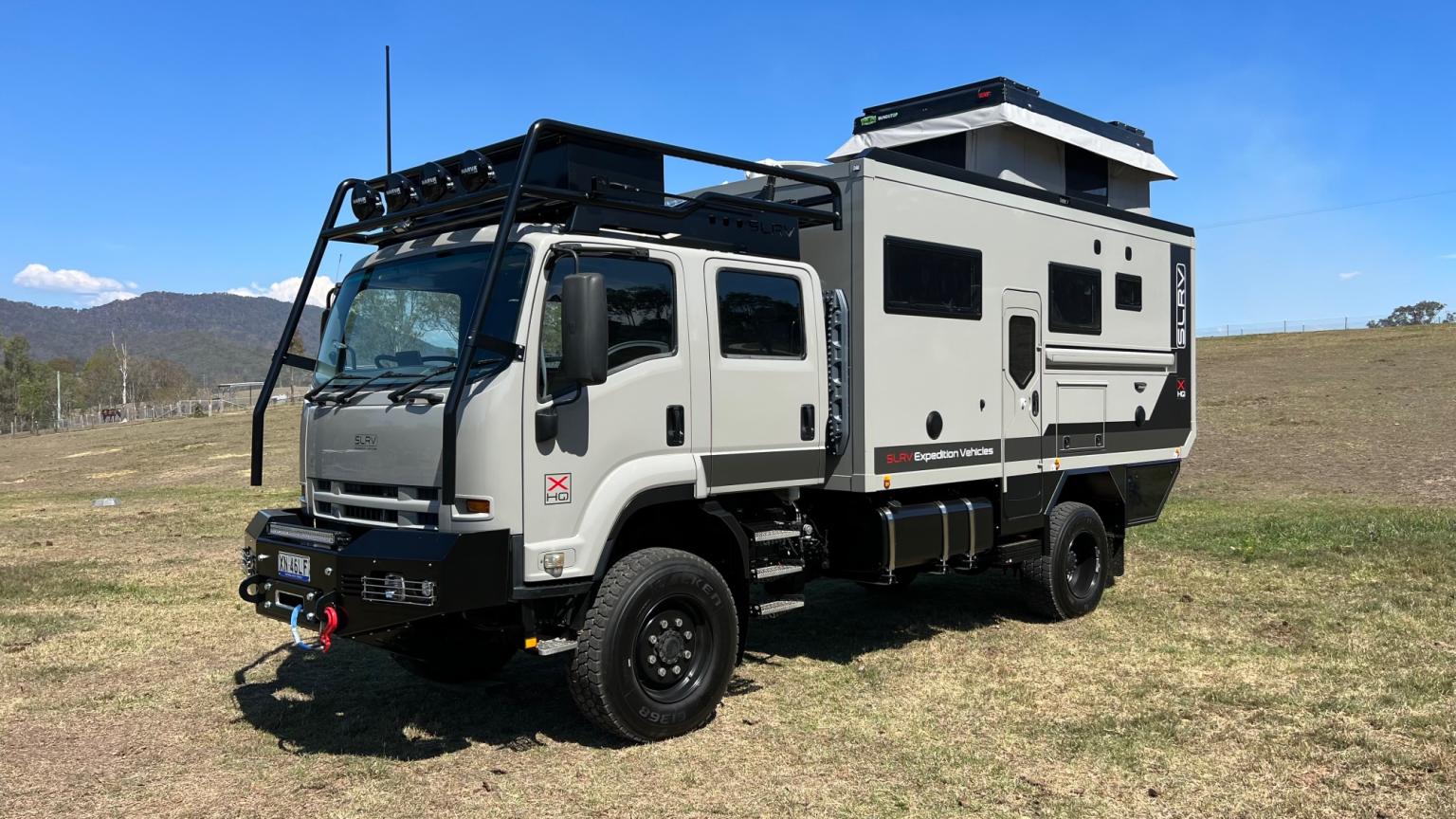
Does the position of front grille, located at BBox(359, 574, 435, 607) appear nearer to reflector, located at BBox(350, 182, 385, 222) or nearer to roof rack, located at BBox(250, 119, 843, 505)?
roof rack, located at BBox(250, 119, 843, 505)

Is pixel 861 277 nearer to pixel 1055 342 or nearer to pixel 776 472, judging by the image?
pixel 776 472

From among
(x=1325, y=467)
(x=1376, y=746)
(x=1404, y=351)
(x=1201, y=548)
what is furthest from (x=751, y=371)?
(x=1404, y=351)

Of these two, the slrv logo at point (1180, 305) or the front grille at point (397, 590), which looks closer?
the front grille at point (397, 590)

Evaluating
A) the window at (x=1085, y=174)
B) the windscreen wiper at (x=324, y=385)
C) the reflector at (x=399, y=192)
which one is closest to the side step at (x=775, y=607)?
the windscreen wiper at (x=324, y=385)

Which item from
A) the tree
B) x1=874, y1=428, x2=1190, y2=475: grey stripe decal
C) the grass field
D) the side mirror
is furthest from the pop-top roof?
the tree

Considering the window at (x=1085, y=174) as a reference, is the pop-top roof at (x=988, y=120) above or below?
above

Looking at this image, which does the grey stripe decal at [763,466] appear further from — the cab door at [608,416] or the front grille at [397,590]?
the front grille at [397,590]

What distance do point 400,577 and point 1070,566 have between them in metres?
6.11

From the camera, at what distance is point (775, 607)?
6.67 metres

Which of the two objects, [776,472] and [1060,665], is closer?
[776,472]

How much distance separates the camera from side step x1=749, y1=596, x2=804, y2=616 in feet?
21.7

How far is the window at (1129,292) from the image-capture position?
31.6ft

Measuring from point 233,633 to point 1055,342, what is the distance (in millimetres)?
7113

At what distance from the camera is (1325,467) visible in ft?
72.5
